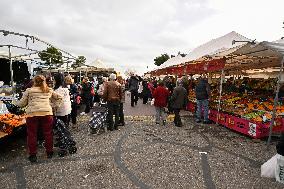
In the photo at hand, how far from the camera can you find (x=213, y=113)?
424 inches

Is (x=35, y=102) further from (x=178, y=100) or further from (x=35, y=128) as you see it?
(x=178, y=100)

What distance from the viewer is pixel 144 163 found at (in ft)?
18.3

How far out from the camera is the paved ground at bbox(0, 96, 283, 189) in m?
4.60

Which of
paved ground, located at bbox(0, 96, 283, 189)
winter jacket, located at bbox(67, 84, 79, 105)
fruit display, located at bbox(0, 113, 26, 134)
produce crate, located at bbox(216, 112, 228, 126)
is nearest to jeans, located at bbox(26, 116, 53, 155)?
paved ground, located at bbox(0, 96, 283, 189)

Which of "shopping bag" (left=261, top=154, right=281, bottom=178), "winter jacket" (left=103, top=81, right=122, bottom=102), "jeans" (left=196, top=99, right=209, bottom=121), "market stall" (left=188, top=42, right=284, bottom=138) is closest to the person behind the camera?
"shopping bag" (left=261, top=154, right=281, bottom=178)

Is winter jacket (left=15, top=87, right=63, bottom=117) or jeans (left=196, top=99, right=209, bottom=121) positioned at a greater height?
winter jacket (left=15, top=87, right=63, bottom=117)

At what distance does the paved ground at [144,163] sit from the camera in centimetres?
460

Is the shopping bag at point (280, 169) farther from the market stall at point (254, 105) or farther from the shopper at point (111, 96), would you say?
the shopper at point (111, 96)

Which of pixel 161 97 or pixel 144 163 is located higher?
pixel 161 97

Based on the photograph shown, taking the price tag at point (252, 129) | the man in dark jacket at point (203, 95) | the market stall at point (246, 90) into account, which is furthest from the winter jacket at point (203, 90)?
the price tag at point (252, 129)

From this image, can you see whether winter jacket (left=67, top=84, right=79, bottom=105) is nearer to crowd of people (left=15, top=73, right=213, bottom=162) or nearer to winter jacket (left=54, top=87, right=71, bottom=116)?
crowd of people (left=15, top=73, right=213, bottom=162)

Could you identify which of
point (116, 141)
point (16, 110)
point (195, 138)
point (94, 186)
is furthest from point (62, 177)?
point (195, 138)

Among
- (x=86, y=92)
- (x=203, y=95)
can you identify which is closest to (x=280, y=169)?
(x=203, y=95)

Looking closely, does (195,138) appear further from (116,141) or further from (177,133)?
(116,141)
